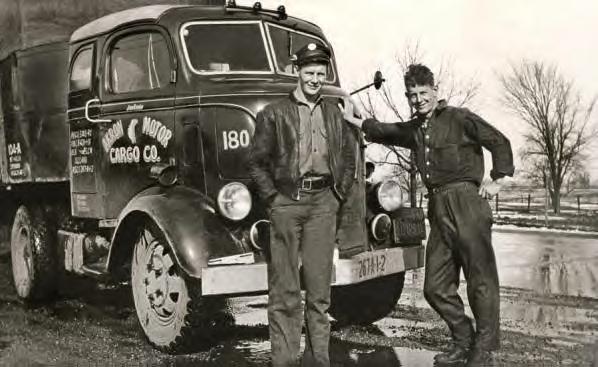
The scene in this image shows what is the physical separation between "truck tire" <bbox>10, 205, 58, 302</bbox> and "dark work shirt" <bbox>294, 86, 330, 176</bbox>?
151 inches

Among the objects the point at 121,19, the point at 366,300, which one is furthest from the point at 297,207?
the point at 121,19

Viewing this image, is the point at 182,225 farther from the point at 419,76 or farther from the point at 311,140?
the point at 419,76

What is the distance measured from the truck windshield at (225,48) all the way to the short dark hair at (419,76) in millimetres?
1437

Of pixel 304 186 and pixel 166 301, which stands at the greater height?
pixel 304 186

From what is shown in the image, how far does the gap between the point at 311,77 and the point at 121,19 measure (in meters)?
2.48

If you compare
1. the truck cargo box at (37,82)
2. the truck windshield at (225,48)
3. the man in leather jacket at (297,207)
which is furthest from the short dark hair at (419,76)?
the truck cargo box at (37,82)

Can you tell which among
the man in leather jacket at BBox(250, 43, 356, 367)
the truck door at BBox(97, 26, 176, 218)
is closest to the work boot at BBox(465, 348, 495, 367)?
the man in leather jacket at BBox(250, 43, 356, 367)

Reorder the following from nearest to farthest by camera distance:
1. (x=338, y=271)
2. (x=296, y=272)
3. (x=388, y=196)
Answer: (x=296, y=272) → (x=338, y=271) → (x=388, y=196)

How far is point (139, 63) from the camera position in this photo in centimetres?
588

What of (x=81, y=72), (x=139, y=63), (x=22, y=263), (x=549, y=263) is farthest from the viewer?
(x=549, y=263)

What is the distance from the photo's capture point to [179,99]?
5430 mm

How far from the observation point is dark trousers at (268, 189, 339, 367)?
420cm

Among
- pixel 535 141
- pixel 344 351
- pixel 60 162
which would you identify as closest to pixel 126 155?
pixel 60 162

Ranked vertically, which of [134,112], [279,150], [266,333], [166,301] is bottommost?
[266,333]
